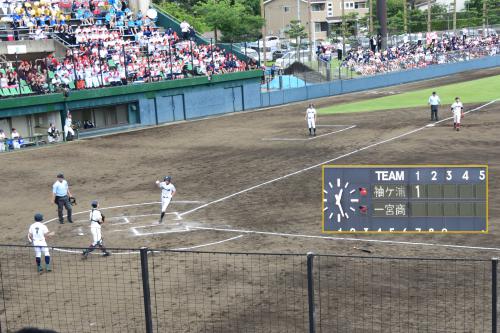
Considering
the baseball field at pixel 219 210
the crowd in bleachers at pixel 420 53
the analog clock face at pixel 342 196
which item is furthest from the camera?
the crowd in bleachers at pixel 420 53

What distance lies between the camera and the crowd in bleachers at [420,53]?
2505 inches

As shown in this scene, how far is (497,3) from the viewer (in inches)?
4134

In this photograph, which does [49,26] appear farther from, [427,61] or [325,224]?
[427,61]

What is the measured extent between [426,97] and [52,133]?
88.1 feet

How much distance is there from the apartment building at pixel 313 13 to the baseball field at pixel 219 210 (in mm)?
72901

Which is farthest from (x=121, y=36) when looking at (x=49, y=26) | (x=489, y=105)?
(x=489, y=105)

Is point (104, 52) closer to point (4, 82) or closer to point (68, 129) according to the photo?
point (68, 129)

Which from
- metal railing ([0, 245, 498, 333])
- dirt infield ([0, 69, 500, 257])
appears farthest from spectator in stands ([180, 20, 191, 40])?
metal railing ([0, 245, 498, 333])

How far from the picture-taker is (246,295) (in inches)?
570

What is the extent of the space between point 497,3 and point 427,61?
139ft

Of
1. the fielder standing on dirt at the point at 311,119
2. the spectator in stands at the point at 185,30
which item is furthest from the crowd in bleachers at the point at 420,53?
the fielder standing on dirt at the point at 311,119

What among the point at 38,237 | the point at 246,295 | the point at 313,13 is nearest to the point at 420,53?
the point at 313,13

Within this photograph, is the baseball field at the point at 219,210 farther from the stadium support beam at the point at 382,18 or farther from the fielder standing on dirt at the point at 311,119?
the stadium support beam at the point at 382,18

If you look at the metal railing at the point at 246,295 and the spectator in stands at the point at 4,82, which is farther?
the spectator in stands at the point at 4,82
